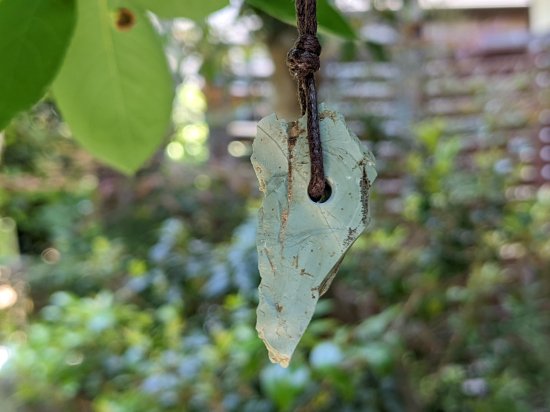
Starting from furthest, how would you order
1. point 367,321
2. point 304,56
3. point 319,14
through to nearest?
1. point 367,321
2. point 319,14
3. point 304,56

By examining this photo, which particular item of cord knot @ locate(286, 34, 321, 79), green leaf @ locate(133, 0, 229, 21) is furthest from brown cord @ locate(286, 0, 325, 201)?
green leaf @ locate(133, 0, 229, 21)

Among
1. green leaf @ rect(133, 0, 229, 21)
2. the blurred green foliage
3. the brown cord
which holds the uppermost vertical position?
green leaf @ rect(133, 0, 229, 21)

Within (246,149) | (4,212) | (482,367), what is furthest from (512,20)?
(4,212)

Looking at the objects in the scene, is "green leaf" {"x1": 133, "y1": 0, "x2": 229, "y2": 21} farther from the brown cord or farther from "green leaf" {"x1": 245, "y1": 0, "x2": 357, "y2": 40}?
the brown cord

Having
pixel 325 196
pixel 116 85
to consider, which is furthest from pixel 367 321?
pixel 325 196

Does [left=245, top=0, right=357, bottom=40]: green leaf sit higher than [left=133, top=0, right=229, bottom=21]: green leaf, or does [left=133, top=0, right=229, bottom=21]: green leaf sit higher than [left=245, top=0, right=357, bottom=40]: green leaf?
[left=133, top=0, right=229, bottom=21]: green leaf

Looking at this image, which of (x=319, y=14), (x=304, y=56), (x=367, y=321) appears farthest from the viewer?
(x=367, y=321)

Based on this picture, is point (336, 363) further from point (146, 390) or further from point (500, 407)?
point (500, 407)

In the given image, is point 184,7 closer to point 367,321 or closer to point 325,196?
point 325,196
